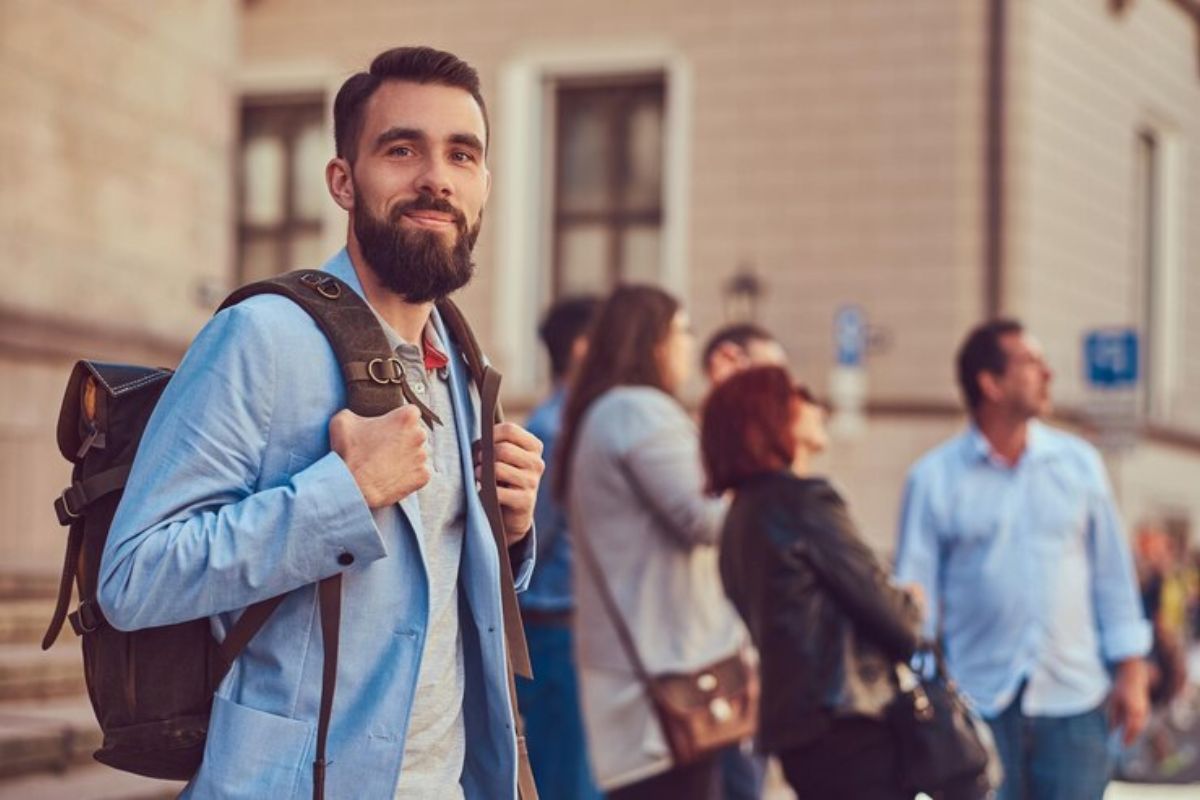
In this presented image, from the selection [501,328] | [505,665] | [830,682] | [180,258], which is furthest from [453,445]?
[501,328]

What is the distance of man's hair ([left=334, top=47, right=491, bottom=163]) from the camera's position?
304 centimetres

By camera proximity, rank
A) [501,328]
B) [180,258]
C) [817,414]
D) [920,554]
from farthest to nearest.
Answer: [501,328] → [180,258] → [920,554] → [817,414]

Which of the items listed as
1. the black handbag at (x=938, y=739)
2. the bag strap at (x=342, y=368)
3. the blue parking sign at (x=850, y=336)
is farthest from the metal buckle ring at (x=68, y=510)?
the blue parking sign at (x=850, y=336)

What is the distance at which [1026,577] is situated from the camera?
6418mm

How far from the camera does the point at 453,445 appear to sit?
10.3 ft

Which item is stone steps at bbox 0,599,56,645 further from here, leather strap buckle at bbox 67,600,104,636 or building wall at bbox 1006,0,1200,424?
building wall at bbox 1006,0,1200,424

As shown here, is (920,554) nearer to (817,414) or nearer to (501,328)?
(817,414)

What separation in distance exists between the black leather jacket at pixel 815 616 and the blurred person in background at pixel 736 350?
6.76 feet

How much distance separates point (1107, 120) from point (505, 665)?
70.6 ft

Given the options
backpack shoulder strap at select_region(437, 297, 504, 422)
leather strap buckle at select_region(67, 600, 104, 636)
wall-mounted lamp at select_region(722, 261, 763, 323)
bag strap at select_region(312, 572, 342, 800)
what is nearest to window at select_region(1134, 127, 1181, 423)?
wall-mounted lamp at select_region(722, 261, 763, 323)

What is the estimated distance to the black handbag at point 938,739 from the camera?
16.4 ft

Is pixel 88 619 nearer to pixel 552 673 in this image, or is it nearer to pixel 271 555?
pixel 271 555

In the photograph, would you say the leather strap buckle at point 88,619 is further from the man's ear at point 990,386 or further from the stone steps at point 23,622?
the stone steps at point 23,622

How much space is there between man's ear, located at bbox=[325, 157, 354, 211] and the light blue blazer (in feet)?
0.74
